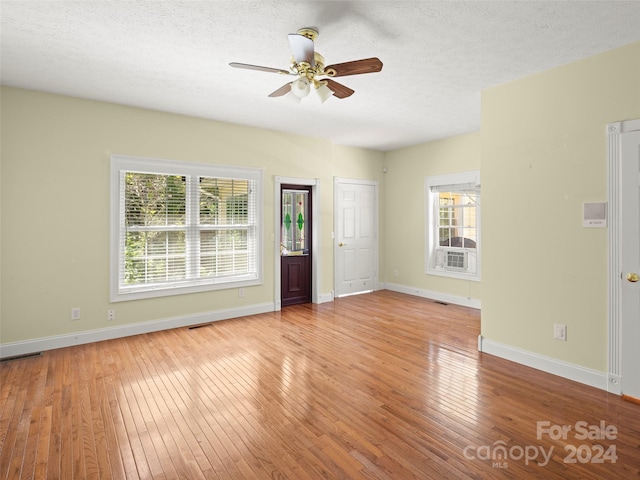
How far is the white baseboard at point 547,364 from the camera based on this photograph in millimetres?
2992

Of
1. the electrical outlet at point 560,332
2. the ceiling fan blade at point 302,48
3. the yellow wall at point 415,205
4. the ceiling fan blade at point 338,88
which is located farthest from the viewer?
the yellow wall at point 415,205

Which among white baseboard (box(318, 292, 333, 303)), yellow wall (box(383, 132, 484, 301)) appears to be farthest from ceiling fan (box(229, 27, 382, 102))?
white baseboard (box(318, 292, 333, 303))

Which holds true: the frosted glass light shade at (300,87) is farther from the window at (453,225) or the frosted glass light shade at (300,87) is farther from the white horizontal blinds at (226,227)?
the window at (453,225)

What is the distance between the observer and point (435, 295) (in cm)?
639

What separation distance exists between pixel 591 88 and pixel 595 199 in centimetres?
95

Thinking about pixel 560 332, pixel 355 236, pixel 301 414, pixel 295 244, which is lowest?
pixel 301 414

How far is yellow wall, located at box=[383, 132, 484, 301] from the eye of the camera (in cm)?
592

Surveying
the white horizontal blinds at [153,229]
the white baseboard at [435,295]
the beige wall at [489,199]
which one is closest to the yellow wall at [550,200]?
the beige wall at [489,199]

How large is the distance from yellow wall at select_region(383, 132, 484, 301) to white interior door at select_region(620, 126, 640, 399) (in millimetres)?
2902

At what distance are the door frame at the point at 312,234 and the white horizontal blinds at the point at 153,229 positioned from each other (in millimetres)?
1388

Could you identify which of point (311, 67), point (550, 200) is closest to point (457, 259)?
point (550, 200)

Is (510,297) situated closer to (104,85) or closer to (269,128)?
(269,128)

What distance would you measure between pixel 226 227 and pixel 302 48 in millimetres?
3170

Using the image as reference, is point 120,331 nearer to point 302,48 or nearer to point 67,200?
point 67,200
